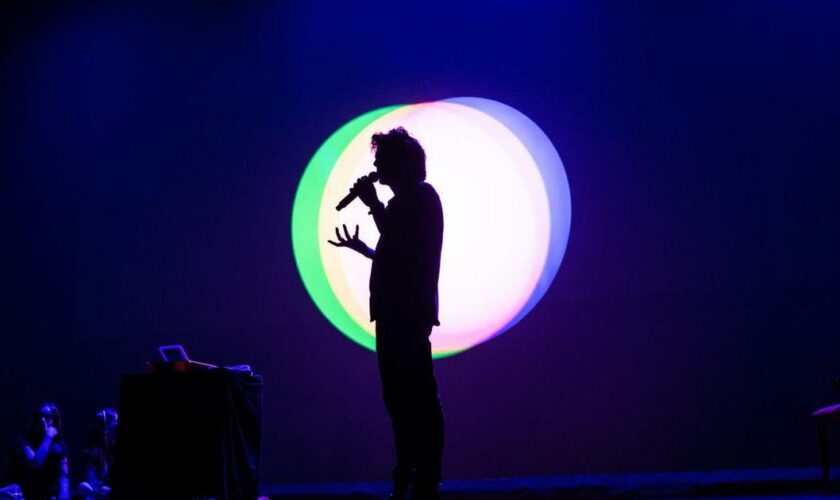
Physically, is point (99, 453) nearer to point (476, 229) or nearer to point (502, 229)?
point (476, 229)

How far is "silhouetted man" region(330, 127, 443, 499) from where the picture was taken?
6.97 feet

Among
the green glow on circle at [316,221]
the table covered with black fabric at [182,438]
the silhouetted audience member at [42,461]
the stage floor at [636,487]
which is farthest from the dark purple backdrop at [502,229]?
the table covered with black fabric at [182,438]

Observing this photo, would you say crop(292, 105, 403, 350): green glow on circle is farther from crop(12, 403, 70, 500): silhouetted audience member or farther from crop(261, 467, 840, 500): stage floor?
crop(12, 403, 70, 500): silhouetted audience member

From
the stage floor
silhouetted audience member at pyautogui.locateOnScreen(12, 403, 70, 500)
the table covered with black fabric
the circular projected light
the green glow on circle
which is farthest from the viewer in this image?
the green glow on circle

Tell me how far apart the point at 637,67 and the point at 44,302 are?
4.18m

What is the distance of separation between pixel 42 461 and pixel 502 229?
2.80 m

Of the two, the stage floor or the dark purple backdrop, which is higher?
the dark purple backdrop

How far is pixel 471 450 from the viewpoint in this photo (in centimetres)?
410

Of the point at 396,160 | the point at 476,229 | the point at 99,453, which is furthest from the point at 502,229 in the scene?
the point at 99,453

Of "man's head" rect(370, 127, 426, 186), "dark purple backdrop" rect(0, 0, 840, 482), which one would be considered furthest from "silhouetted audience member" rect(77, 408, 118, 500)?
"man's head" rect(370, 127, 426, 186)

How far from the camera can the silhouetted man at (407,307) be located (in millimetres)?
2123

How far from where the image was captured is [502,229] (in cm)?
409

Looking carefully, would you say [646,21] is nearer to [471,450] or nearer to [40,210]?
[471,450]

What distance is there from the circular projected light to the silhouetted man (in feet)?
5.97
